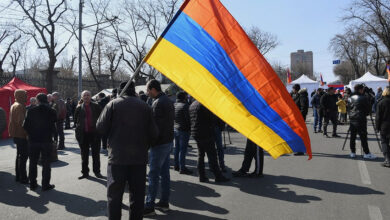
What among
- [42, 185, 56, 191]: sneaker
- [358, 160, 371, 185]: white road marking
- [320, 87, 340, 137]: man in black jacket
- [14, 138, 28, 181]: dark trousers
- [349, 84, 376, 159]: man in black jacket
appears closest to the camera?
[42, 185, 56, 191]: sneaker

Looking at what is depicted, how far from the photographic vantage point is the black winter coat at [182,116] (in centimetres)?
748

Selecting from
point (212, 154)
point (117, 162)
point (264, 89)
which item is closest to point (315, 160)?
point (212, 154)

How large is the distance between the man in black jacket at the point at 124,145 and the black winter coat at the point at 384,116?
632 centimetres

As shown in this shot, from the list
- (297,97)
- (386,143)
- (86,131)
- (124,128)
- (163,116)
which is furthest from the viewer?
(297,97)

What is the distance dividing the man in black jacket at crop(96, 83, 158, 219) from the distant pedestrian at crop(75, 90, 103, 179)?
353cm

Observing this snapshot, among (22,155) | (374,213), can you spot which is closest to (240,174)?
(374,213)

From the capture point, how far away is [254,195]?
223 inches

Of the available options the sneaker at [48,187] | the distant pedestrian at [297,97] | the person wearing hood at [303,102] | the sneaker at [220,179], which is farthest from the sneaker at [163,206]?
the person wearing hood at [303,102]

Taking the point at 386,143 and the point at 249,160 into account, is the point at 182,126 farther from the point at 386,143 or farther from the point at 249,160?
the point at 386,143

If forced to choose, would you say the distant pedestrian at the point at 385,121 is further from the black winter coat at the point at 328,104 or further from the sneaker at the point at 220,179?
the black winter coat at the point at 328,104

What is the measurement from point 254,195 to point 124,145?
281 centimetres

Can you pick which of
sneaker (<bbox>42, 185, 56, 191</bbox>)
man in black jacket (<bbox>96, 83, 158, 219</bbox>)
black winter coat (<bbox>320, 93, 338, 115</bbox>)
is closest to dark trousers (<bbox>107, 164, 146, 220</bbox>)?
man in black jacket (<bbox>96, 83, 158, 219</bbox>)

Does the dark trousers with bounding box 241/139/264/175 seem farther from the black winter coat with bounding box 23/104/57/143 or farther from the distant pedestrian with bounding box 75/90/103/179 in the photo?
the black winter coat with bounding box 23/104/57/143

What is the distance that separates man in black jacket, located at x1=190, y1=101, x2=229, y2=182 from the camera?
652 cm
